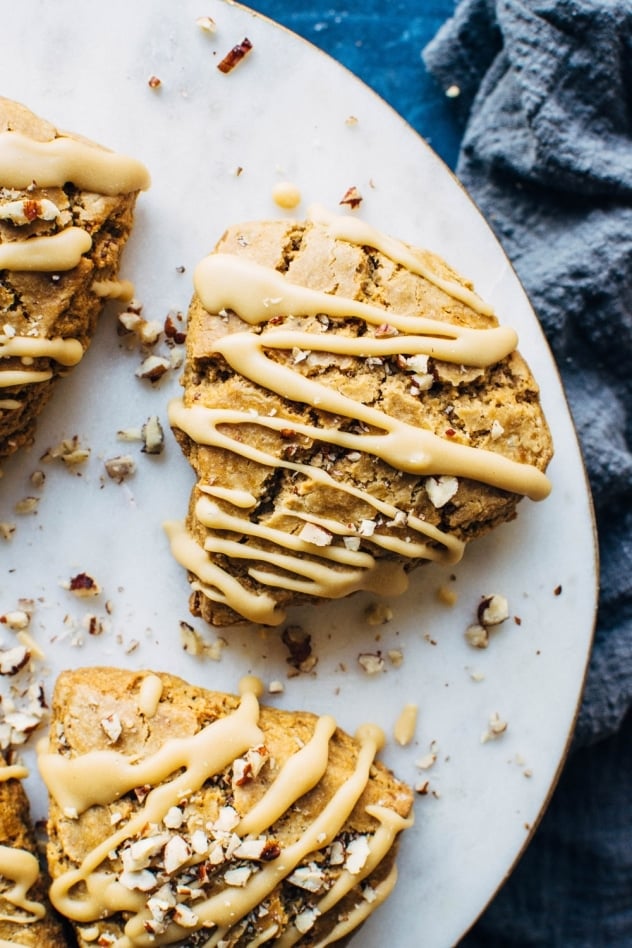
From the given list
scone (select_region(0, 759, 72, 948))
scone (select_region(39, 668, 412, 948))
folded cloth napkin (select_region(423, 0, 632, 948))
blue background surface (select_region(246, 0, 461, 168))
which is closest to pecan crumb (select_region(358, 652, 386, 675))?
scone (select_region(39, 668, 412, 948))

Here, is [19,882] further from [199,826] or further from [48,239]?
[48,239]

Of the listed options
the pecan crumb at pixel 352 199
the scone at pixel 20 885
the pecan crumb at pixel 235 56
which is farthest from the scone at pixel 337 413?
the scone at pixel 20 885

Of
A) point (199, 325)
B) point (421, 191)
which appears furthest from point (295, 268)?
point (421, 191)

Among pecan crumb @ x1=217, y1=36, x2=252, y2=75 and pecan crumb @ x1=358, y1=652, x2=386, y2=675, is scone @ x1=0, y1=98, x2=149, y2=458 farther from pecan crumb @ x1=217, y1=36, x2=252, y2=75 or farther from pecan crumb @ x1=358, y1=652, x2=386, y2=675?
pecan crumb @ x1=358, y1=652, x2=386, y2=675

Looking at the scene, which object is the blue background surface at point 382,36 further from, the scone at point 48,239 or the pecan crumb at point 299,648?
the pecan crumb at point 299,648

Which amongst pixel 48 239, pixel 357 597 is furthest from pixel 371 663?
pixel 48 239

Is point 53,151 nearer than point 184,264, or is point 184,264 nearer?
point 53,151

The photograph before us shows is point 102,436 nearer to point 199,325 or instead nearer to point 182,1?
point 199,325

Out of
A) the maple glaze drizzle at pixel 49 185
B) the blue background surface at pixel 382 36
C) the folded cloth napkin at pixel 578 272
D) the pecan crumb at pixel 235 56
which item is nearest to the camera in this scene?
the maple glaze drizzle at pixel 49 185
